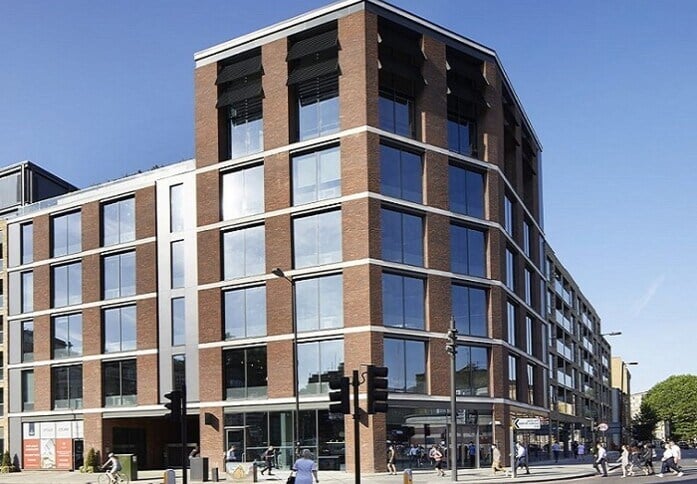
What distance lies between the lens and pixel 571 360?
9288cm

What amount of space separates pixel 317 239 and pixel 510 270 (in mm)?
15010

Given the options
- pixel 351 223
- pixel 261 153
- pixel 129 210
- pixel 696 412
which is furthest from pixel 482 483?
pixel 696 412

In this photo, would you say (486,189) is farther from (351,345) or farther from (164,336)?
(164,336)

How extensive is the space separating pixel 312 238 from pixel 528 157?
22.9 m

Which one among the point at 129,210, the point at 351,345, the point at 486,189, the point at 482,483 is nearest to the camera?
the point at 482,483

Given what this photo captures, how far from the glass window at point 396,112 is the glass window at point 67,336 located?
78.1 feet

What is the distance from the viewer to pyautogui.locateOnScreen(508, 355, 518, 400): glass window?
51.8m

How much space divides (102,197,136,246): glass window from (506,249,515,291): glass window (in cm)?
2245

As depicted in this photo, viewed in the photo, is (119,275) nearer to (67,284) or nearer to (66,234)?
(67,284)

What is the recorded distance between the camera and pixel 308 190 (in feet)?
152

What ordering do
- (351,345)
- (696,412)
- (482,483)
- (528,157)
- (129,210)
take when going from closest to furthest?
(482,483) → (351,345) → (129,210) → (528,157) → (696,412)

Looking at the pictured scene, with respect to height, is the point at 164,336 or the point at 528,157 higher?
the point at 528,157

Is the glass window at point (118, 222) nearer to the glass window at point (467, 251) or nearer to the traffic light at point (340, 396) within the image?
the glass window at point (467, 251)

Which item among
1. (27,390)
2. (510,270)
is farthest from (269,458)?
(27,390)
